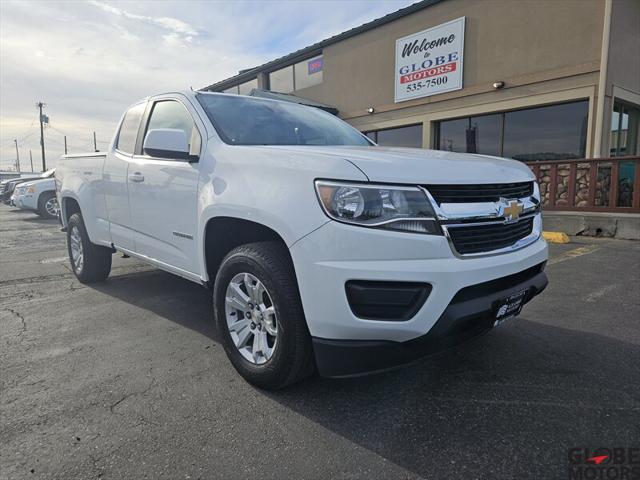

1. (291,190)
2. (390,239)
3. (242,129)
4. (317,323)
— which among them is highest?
(242,129)

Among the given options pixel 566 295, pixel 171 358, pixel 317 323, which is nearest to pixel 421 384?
pixel 317 323

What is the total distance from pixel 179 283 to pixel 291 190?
340cm

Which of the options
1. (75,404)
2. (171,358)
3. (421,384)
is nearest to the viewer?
(75,404)

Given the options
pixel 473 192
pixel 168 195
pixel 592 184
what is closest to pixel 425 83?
pixel 592 184

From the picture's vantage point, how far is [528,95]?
1130cm

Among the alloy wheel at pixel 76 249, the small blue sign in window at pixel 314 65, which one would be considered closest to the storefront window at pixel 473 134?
the small blue sign in window at pixel 314 65

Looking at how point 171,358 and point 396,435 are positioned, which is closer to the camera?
point 396,435

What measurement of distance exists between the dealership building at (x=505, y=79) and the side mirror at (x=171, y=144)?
8370 millimetres

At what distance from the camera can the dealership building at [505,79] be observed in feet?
33.4

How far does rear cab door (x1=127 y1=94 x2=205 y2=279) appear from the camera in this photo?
311cm

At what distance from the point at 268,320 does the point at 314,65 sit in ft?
56.0

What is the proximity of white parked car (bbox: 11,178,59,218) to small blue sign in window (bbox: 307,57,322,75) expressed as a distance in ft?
33.9

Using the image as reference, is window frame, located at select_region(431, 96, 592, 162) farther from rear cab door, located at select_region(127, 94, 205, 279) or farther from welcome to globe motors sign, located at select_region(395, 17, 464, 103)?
rear cab door, located at select_region(127, 94, 205, 279)

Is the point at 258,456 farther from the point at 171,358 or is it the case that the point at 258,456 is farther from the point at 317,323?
the point at 171,358
